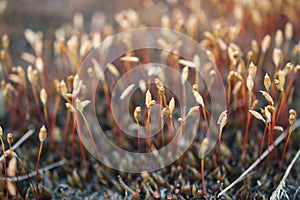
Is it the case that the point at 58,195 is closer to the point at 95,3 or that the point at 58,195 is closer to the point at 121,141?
the point at 121,141

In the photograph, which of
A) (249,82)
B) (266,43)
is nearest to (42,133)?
(249,82)

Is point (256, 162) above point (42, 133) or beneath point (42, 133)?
beneath

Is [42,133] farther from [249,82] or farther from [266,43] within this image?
[266,43]

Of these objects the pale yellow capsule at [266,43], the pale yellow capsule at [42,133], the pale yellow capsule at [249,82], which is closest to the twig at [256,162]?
the pale yellow capsule at [249,82]

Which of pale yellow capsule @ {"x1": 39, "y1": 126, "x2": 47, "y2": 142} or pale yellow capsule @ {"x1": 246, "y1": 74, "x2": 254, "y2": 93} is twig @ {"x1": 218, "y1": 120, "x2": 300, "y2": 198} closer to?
pale yellow capsule @ {"x1": 246, "y1": 74, "x2": 254, "y2": 93}

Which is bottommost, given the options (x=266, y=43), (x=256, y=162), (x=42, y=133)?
(x=256, y=162)

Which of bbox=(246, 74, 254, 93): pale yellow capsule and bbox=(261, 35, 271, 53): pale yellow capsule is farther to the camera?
bbox=(261, 35, 271, 53): pale yellow capsule

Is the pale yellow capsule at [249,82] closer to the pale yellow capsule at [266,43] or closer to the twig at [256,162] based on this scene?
the twig at [256,162]

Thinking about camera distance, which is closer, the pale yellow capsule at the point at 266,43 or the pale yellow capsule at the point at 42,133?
the pale yellow capsule at the point at 42,133

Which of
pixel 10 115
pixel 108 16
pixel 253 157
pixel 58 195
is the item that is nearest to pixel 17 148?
pixel 10 115

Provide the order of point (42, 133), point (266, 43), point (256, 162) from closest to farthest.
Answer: point (42, 133), point (256, 162), point (266, 43)

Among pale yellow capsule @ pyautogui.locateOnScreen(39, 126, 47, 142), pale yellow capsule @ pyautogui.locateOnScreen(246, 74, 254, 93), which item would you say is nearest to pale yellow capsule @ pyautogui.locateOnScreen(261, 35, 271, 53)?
pale yellow capsule @ pyautogui.locateOnScreen(246, 74, 254, 93)
